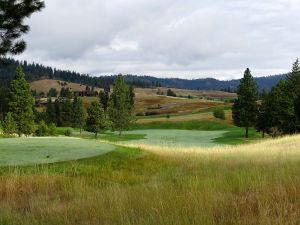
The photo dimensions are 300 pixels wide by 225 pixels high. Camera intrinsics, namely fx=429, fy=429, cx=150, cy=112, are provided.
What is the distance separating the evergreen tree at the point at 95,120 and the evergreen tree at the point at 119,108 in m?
8.00

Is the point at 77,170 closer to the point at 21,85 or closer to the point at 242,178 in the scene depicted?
the point at 242,178

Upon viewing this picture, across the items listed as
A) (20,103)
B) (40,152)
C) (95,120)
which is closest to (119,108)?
(95,120)

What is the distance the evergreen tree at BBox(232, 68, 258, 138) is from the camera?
75.3 m

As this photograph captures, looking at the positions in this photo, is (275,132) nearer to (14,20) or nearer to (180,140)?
(180,140)

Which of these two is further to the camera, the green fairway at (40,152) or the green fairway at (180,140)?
the green fairway at (180,140)

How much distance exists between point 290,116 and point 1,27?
200 feet

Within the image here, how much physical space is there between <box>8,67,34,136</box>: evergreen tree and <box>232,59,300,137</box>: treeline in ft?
117

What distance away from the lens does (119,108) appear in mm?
88000

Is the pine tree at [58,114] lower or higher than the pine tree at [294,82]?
lower

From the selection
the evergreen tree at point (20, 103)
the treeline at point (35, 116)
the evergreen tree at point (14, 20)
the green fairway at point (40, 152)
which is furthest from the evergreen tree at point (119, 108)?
the evergreen tree at point (14, 20)

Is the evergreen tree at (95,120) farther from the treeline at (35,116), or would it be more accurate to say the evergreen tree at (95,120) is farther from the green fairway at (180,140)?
the green fairway at (180,140)

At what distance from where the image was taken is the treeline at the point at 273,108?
234 feet

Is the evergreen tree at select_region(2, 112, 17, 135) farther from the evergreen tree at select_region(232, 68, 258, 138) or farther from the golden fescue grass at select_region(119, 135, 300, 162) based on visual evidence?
the golden fescue grass at select_region(119, 135, 300, 162)

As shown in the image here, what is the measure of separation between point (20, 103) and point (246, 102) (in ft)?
127
